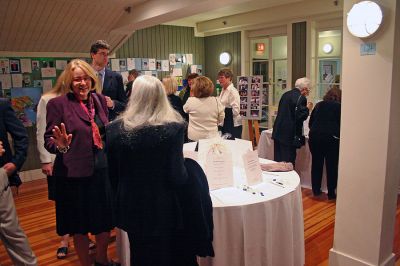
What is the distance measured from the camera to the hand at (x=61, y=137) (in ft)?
6.28

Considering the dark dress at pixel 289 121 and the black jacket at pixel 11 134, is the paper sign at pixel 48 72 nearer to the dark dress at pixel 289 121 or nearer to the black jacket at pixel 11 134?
the black jacket at pixel 11 134

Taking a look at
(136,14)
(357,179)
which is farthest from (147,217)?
(136,14)

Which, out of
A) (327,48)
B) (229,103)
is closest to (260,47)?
(327,48)

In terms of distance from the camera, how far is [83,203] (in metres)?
2.04

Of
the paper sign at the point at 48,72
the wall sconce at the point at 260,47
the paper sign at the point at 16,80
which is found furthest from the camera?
the wall sconce at the point at 260,47

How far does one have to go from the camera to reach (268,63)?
20.8ft

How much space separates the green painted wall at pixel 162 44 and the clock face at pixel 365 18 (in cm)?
442

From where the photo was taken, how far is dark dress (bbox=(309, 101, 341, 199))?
12.1ft

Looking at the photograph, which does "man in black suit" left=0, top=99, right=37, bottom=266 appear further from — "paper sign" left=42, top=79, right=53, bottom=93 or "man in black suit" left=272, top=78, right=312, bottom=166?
"paper sign" left=42, top=79, right=53, bottom=93

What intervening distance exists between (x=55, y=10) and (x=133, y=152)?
10.7 feet

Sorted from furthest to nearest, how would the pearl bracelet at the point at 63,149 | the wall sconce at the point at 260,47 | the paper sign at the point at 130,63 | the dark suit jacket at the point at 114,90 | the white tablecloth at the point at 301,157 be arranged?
the wall sconce at the point at 260,47, the paper sign at the point at 130,63, the white tablecloth at the point at 301,157, the dark suit jacket at the point at 114,90, the pearl bracelet at the point at 63,149

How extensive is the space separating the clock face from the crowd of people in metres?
1.23

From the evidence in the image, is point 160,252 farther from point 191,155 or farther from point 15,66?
point 15,66

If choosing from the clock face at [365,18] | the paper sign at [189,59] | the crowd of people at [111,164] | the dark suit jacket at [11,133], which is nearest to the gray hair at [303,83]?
the crowd of people at [111,164]
